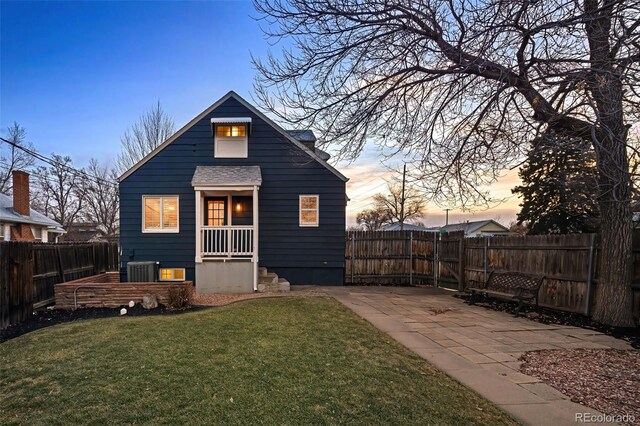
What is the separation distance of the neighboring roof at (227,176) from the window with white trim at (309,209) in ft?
6.23

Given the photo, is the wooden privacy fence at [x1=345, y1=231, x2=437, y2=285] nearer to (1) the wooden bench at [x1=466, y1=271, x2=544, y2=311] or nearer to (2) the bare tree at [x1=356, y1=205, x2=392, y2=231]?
(1) the wooden bench at [x1=466, y1=271, x2=544, y2=311]

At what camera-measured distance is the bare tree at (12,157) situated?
26.9 meters

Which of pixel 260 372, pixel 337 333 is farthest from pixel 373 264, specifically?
pixel 260 372


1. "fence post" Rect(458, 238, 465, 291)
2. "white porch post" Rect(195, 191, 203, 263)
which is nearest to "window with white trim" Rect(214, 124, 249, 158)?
"white porch post" Rect(195, 191, 203, 263)

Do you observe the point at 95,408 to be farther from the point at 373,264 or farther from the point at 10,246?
the point at 373,264

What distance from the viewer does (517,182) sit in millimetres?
20859

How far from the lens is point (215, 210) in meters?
12.2

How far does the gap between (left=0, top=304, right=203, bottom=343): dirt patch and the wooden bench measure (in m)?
7.81

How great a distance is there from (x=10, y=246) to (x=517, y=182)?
24164 millimetres

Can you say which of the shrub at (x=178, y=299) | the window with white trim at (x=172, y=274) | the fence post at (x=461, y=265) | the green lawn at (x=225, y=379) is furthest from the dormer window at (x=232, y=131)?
the fence post at (x=461, y=265)

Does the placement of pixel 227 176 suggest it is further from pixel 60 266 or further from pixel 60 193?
pixel 60 193

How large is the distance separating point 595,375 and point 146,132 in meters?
23.7

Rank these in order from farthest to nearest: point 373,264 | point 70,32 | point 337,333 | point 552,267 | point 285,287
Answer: point 373,264, point 70,32, point 285,287, point 552,267, point 337,333

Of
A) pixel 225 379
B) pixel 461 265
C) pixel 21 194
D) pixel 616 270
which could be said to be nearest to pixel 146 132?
pixel 21 194
